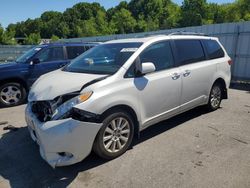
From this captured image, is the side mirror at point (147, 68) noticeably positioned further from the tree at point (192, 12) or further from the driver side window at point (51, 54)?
the tree at point (192, 12)

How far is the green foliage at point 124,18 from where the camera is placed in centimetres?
5772

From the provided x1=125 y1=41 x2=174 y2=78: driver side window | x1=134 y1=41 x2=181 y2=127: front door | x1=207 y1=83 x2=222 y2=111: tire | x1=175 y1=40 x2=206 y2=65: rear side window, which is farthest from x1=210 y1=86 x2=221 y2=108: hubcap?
x1=125 y1=41 x2=174 y2=78: driver side window

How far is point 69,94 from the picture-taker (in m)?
3.77

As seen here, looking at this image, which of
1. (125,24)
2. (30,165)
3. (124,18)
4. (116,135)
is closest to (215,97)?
(116,135)

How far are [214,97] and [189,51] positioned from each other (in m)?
1.46

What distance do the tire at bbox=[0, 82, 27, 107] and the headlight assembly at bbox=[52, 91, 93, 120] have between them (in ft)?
15.1

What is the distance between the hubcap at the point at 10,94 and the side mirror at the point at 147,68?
4.80 metres

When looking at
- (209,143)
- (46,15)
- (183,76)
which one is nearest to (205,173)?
(209,143)

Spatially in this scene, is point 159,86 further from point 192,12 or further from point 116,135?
point 192,12

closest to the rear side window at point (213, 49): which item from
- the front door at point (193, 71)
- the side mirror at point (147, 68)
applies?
the front door at point (193, 71)

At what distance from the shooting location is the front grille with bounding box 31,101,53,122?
3779 millimetres

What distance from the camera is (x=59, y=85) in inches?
158

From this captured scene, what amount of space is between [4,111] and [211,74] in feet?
17.1

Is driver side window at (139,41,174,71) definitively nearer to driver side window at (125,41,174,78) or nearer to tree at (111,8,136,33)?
driver side window at (125,41,174,78)
